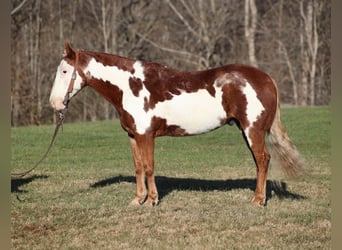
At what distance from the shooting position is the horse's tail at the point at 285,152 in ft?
21.9

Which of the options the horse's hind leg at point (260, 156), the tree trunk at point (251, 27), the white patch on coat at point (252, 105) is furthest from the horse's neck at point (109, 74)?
the tree trunk at point (251, 27)

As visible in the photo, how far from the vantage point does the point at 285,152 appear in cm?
671

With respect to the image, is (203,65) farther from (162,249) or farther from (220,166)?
(162,249)

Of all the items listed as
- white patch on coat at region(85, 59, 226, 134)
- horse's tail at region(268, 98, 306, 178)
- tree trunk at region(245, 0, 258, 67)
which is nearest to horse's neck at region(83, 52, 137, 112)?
white patch on coat at region(85, 59, 226, 134)

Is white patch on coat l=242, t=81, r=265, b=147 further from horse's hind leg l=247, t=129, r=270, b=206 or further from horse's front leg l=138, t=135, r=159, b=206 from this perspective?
horse's front leg l=138, t=135, r=159, b=206

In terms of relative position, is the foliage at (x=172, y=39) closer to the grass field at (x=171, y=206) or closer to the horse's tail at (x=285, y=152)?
the grass field at (x=171, y=206)

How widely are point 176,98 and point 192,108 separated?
23 cm

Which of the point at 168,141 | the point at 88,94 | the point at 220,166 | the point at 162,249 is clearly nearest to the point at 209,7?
the point at 88,94

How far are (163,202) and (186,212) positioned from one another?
0.63 metres

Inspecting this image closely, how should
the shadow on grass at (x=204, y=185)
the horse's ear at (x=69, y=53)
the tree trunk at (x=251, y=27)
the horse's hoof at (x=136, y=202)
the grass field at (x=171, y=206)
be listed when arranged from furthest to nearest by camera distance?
the tree trunk at (x=251, y=27), the shadow on grass at (x=204, y=185), the horse's hoof at (x=136, y=202), the horse's ear at (x=69, y=53), the grass field at (x=171, y=206)

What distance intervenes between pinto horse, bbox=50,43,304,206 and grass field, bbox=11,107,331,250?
2.05 feet

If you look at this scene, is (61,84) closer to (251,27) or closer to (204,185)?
(204,185)

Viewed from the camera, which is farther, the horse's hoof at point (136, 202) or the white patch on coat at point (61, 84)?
the horse's hoof at point (136, 202)

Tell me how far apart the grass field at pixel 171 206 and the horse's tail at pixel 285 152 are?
0.65ft
